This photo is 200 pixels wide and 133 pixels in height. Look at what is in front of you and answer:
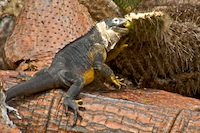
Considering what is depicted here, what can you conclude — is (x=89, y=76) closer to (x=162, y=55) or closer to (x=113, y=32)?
(x=113, y=32)

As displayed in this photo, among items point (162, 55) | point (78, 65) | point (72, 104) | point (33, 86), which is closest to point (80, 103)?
point (72, 104)

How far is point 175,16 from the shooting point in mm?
4367

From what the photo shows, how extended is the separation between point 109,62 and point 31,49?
28.4 inches

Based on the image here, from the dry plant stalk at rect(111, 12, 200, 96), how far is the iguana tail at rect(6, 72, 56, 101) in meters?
0.89

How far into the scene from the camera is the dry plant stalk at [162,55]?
3.97 meters

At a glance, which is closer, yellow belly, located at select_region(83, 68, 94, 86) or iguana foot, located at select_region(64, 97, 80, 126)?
iguana foot, located at select_region(64, 97, 80, 126)

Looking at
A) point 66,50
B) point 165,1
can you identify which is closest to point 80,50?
point 66,50

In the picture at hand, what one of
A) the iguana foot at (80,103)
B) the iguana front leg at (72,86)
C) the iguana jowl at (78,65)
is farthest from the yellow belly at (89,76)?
the iguana foot at (80,103)

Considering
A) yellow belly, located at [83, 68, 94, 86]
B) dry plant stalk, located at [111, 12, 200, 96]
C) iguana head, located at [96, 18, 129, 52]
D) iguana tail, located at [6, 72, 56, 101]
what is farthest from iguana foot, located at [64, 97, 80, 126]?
dry plant stalk, located at [111, 12, 200, 96]

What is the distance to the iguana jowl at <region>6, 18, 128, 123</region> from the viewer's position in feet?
11.2

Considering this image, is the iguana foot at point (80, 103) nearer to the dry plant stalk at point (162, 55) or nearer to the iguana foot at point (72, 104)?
the iguana foot at point (72, 104)

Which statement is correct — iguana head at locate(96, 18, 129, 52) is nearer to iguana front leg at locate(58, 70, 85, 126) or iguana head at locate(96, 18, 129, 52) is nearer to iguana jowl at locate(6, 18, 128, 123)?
iguana jowl at locate(6, 18, 128, 123)

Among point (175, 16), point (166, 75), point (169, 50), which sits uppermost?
point (175, 16)

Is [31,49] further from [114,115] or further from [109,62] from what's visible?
[114,115]
